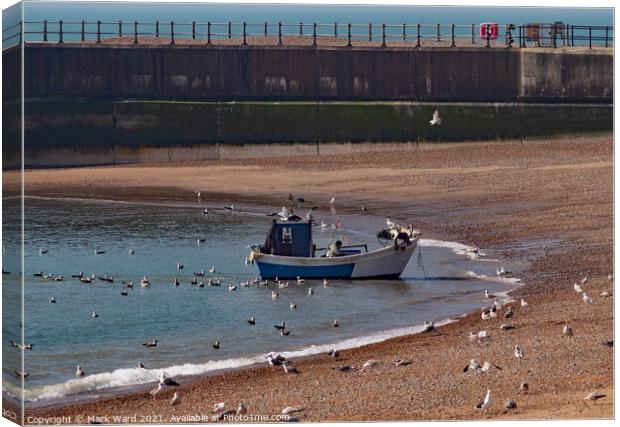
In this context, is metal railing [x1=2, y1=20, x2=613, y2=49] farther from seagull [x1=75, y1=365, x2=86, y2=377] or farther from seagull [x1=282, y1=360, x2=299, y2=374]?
Result: seagull [x1=282, y1=360, x2=299, y2=374]

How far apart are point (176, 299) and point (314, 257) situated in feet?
9.67

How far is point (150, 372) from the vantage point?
19641 mm

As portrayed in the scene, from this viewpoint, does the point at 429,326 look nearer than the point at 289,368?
No

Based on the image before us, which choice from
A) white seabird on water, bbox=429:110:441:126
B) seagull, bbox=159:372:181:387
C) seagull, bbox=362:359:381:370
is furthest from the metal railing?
seagull, bbox=159:372:181:387

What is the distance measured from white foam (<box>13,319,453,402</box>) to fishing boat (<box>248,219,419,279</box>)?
12.2 feet

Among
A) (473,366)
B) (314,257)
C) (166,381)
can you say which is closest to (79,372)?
(166,381)

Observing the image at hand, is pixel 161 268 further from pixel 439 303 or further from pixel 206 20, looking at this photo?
pixel 206 20

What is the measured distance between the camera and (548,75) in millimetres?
31672

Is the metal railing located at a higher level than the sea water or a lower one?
higher

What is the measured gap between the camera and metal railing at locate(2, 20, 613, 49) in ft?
64.9

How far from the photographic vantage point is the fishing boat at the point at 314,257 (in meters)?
26.3

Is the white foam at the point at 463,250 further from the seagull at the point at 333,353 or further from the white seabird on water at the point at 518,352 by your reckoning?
the white seabird on water at the point at 518,352

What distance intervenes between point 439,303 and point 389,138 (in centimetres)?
381

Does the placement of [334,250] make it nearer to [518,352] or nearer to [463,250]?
[463,250]
